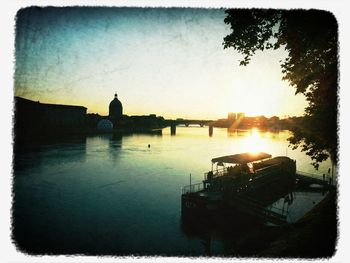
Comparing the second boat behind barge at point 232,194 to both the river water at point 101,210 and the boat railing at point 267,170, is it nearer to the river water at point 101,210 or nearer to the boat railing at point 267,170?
the boat railing at point 267,170

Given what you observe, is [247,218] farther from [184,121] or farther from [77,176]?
[184,121]

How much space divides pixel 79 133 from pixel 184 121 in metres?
39.5

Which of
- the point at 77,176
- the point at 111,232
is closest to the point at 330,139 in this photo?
the point at 111,232

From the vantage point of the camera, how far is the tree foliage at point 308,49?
805 cm

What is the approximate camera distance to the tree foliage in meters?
8.05

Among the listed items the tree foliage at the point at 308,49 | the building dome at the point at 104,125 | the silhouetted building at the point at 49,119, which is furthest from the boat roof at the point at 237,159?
the building dome at the point at 104,125

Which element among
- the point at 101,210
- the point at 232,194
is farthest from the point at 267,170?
the point at 101,210

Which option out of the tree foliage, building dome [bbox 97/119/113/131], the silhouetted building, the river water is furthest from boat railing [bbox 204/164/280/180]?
building dome [bbox 97/119/113/131]

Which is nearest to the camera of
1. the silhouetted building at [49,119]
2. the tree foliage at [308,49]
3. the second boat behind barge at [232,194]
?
the tree foliage at [308,49]

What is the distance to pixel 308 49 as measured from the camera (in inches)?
344

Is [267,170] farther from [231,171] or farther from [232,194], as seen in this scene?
[232,194]

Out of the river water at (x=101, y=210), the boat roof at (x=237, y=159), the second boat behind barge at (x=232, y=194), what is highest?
the boat roof at (x=237, y=159)

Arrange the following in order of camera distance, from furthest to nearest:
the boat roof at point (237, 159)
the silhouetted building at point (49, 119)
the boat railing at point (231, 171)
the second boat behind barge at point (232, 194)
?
the silhouetted building at point (49, 119) < the boat roof at point (237, 159) < the boat railing at point (231, 171) < the second boat behind barge at point (232, 194)

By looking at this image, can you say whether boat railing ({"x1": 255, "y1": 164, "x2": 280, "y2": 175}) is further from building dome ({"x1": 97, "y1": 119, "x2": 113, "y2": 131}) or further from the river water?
building dome ({"x1": 97, "y1": 119, "x2": 113, "y2": 131})
